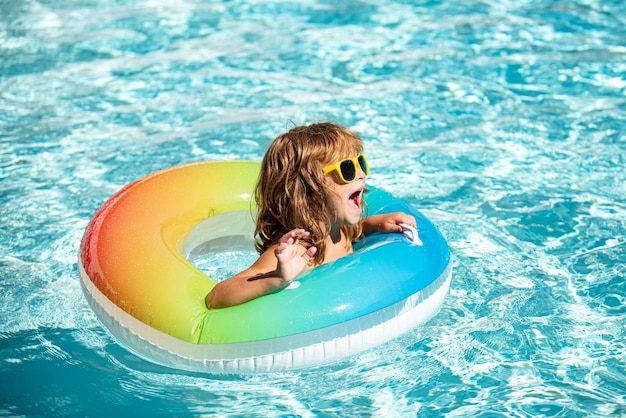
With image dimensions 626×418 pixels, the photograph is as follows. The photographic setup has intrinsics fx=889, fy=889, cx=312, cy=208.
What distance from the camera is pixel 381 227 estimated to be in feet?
13.4

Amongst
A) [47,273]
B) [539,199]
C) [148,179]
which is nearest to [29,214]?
[47,273]

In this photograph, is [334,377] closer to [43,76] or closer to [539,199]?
[539,199]

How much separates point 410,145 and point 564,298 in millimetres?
2162

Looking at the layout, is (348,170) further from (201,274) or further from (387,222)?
(201,274)

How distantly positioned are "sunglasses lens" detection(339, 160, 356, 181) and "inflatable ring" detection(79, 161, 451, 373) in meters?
0.33

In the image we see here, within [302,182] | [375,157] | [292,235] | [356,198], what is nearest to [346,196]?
[356,198]

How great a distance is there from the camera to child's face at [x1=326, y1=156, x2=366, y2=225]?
3744mm

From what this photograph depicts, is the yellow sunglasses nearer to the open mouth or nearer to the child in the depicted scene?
the child

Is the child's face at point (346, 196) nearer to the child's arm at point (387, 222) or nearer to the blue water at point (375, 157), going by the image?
the child's arm at point (387, 222)

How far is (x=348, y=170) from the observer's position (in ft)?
12.2

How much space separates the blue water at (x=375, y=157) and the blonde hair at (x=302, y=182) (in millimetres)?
614

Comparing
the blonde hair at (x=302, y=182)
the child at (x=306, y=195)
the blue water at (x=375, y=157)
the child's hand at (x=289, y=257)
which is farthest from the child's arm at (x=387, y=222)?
the child's hand at (x=289, y=257)

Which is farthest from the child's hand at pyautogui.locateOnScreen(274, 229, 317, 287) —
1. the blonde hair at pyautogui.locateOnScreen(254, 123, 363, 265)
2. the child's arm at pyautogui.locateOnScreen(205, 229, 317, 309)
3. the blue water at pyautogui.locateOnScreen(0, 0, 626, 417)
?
the blue water at pyautogui.locateOnScreen(0, 0, 626, 417)

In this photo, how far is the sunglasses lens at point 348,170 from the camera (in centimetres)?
371
